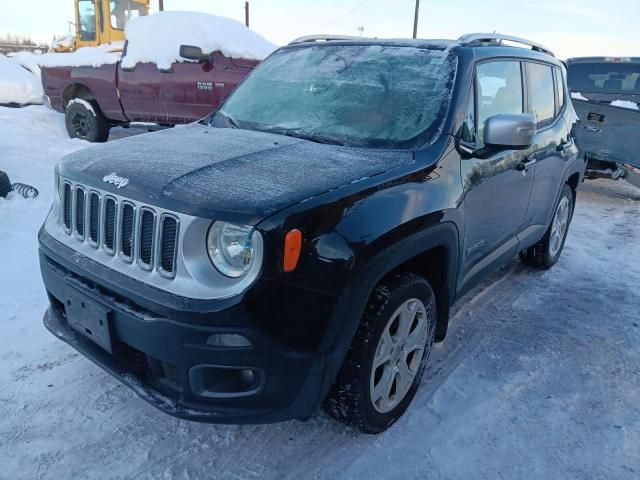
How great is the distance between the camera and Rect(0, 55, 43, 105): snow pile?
11.3m

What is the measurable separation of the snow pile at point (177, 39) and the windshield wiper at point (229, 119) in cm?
513

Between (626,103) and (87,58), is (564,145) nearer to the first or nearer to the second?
(626,103)

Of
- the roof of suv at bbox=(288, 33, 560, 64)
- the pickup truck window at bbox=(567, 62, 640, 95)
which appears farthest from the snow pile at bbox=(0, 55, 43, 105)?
the pickup truck window at bbox=(567, 62, 640, 95)

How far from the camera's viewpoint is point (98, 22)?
1302 cm

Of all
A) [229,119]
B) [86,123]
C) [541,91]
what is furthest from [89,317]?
[86,123]

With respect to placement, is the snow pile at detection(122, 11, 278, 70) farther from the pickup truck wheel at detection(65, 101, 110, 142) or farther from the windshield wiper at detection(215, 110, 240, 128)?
the windshield wiper at detection(215, 110, 240, 128)

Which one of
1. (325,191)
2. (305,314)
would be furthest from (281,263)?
(325,191)

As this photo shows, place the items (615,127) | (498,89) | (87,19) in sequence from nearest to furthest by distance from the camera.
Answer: (498,89), (615,127), (87,19)

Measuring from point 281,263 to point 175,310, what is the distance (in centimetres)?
42

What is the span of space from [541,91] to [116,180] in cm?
322

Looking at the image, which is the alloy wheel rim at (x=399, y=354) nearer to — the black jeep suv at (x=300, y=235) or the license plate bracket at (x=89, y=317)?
the black jeep suv at (x=300, y=235)

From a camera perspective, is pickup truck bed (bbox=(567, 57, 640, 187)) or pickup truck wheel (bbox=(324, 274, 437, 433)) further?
pickup truck bed (bbox=(567, 57, 640, 187))

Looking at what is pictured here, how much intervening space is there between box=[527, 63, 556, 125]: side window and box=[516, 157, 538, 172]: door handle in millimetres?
405

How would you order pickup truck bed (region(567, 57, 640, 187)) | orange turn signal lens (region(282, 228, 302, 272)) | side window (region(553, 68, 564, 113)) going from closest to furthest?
orange turn signal lens (region(282, 228, 302, 272)) < side window (region(553, 68, 564, 113)) < pickup truck bed (region(567, 57, 640, 187))
